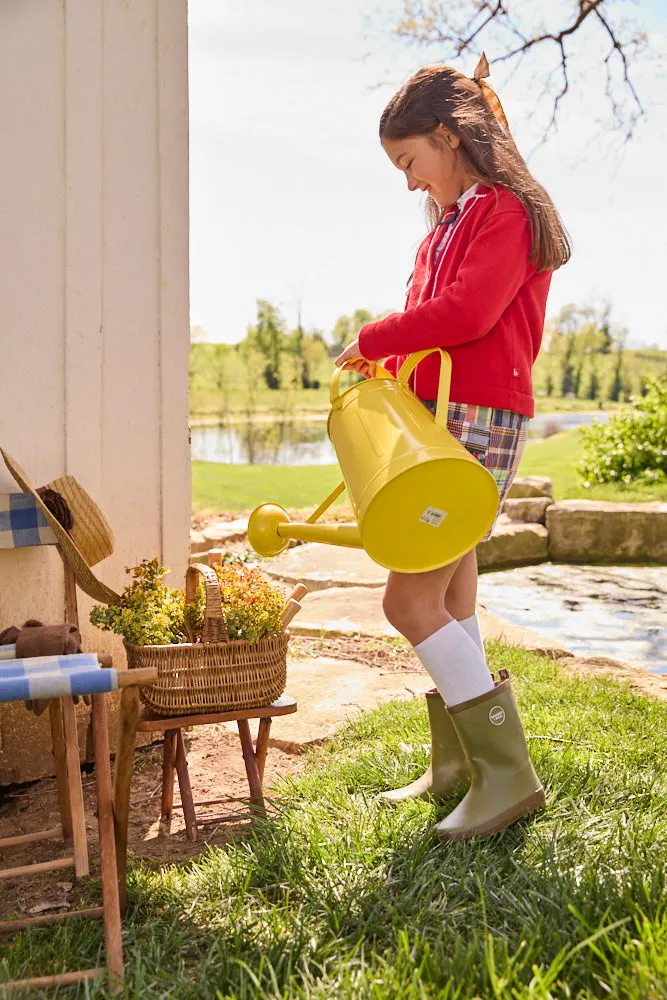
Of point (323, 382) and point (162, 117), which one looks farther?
point (323, 382)

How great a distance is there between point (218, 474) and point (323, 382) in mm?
9076

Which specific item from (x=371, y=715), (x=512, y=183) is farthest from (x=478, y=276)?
(x=371, y=715)

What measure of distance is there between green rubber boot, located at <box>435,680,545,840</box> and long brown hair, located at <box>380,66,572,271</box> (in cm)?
96

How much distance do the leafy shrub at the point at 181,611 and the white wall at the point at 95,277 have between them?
0.46 m

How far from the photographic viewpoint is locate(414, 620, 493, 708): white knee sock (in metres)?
1.90

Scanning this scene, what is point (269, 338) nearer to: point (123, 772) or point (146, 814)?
point (146, 814)

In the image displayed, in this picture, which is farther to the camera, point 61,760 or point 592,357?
point 592,357

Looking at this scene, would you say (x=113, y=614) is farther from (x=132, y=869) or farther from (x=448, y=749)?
(x=448, y=749)

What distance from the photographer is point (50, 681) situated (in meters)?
1.51

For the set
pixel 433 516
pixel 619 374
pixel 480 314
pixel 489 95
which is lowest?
pixel 433 516

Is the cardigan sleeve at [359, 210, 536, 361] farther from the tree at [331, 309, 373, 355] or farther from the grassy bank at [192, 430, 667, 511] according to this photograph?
the tree at [331, 309, 373, 355]

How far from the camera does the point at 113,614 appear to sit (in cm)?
220

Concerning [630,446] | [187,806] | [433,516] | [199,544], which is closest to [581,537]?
[630,446]

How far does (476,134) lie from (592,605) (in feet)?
12.5
